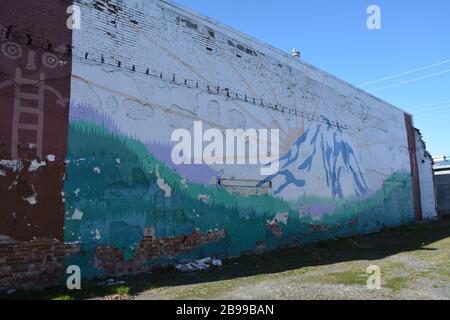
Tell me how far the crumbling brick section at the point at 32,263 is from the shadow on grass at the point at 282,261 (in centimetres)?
25

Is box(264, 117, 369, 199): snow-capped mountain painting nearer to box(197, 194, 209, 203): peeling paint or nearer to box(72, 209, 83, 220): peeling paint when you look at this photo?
box(197, 194, 209, 203): peeling paint

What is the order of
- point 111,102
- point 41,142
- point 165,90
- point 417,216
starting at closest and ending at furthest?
point 41,142 → point 111,102 → point 165,90 → point 417,216

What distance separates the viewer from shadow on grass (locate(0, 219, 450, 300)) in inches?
278

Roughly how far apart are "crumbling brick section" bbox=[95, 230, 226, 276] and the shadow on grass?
0.30 metres

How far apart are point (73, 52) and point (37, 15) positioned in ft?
2.86

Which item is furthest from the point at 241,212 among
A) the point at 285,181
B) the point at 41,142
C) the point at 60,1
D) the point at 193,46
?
the point at 60,1

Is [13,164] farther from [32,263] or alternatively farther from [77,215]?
[32,263]

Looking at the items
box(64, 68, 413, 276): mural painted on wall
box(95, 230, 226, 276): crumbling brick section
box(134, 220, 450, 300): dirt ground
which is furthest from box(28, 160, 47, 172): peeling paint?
box(134, 220, 450, 300): dirt ground

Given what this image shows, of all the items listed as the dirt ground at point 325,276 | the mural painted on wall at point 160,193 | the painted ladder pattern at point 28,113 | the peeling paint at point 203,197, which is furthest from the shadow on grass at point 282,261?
the painted ladder pattern at point 28,113

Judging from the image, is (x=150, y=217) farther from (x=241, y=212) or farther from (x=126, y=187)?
(x=241, y=212)

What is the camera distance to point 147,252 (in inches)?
352

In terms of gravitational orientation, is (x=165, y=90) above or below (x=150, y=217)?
above

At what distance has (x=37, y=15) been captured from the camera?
25.2 feet

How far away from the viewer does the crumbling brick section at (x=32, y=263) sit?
6.86 m
